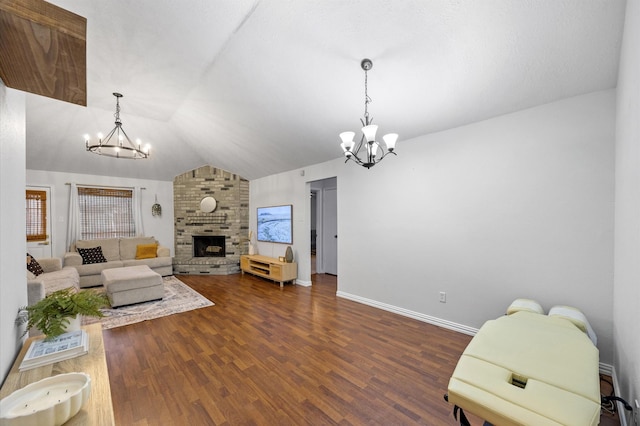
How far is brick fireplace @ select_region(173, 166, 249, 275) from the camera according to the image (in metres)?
6.50

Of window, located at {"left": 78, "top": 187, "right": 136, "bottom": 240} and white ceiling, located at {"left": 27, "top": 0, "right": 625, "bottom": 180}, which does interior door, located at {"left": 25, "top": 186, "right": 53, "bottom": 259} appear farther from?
white ceiling, located at {"left": 27, "top": 0, "right": 625, "bottom": 180}

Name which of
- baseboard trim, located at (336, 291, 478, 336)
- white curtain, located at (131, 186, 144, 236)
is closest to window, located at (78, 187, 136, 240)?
white curtain, located at (131, 186, 144, 236)

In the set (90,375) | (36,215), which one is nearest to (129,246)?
(36,215)

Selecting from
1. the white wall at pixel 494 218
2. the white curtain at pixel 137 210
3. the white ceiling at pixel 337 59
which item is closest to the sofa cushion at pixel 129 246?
the white curtain at pixel 137 210

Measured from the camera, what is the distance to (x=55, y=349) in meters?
1.22

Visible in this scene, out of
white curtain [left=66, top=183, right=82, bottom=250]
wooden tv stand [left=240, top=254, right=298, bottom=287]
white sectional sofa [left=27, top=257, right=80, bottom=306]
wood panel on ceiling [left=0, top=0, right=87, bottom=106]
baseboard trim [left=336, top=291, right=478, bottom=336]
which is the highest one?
wood panel on ceiling [left=0, top=0, right=87, bottom=106]

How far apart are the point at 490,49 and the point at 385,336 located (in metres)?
2.88

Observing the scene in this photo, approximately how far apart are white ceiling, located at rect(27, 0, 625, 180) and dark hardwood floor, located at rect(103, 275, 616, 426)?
251 cm

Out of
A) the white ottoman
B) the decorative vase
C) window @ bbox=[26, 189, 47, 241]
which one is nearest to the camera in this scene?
the decorative vase

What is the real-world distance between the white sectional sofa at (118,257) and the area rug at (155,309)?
4.22 ft

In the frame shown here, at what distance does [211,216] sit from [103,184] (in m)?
2.48

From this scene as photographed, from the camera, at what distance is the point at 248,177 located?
6516mm

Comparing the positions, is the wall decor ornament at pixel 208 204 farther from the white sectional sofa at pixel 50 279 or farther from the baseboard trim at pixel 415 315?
the baseboard trim at pixel 415 315

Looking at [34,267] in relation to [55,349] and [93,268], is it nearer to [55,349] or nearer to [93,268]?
[93,268]
